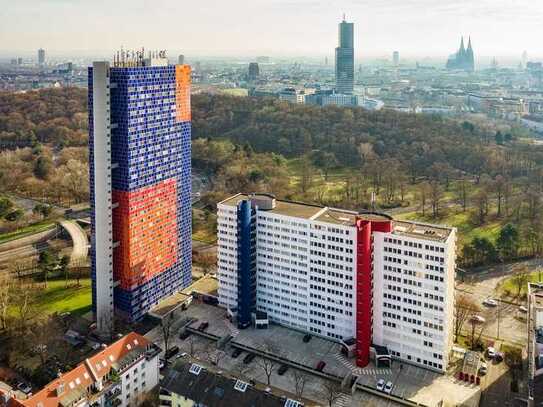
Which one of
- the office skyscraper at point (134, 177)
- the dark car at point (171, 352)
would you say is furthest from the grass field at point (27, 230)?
the dark car at point (171, 352)

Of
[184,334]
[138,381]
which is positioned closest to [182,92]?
[184,334]

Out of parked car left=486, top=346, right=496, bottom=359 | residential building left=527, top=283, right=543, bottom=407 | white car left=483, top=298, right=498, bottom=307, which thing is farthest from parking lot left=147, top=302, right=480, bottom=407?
white car left=483, top=298, right=498, bottom=307

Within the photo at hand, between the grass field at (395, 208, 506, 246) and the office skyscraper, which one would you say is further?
the grass field at (395, 208, 506, 246)

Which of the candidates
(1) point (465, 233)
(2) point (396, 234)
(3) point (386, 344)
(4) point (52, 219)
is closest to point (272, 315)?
(3) point (386, 344)

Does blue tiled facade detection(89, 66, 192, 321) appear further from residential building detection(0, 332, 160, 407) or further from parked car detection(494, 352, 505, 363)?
parked car detection(494, 352, 505, 363)

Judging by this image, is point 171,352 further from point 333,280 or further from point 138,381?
point 333,280

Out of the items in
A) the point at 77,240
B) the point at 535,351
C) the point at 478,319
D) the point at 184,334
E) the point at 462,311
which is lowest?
the point at 184,334

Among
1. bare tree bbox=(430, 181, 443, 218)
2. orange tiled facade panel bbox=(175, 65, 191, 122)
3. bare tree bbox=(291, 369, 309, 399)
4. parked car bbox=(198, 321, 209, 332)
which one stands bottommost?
bare tree bbox=(291, 369, 309, 399)

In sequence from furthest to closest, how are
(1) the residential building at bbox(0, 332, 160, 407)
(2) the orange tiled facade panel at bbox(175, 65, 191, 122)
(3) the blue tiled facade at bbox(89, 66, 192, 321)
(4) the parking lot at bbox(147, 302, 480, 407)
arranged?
(2) the orange tiled facade panel at bbox(175, 65, 191, 122)
(3) the blue tiled facade at bbox(89, 66, 192, 321)
(4) the parking lot at bbox(147, 302, 480, 407)
(1) the residential building at bbox(0, 332, 160, 407)
